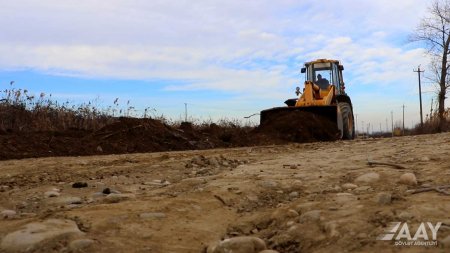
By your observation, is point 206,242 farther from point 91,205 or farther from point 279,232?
point 91,205

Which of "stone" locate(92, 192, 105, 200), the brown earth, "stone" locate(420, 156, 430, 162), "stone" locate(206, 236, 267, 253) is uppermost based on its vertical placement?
the brown earth

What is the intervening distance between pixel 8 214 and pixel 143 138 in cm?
837

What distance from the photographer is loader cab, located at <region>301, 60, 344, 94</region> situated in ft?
54.0

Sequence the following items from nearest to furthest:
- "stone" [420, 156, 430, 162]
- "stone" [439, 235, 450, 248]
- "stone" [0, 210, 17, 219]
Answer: "stone" [439, 235, 450, 248] < "stone" [0, 210, 17, 219] < "stone" [420, 156, 430, 162]

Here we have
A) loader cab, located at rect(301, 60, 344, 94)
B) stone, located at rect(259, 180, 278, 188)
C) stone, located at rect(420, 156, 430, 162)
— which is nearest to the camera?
stone, located at rect(259, 180, 278, 188)

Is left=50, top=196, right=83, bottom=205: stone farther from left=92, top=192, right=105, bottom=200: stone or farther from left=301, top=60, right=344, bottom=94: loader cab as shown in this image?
left=301, top=60, right=344, bottom=94: loader cab

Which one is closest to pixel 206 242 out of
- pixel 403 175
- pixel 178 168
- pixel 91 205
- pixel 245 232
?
pixel 245 232

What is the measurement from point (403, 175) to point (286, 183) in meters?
1.19

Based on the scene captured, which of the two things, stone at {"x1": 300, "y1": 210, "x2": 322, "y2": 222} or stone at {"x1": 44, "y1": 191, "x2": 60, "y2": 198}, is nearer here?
stone at {"x1": 300, "y1": 210, "x2": 322, "y2": 222}

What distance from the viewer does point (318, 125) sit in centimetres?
1404

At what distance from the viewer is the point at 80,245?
123 inches

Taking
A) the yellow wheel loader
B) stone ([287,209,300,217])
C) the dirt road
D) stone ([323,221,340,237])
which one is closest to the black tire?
the yellow wheel loader

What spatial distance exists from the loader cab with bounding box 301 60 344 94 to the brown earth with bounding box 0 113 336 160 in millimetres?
2711

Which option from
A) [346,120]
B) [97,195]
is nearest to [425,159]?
[97,195]
